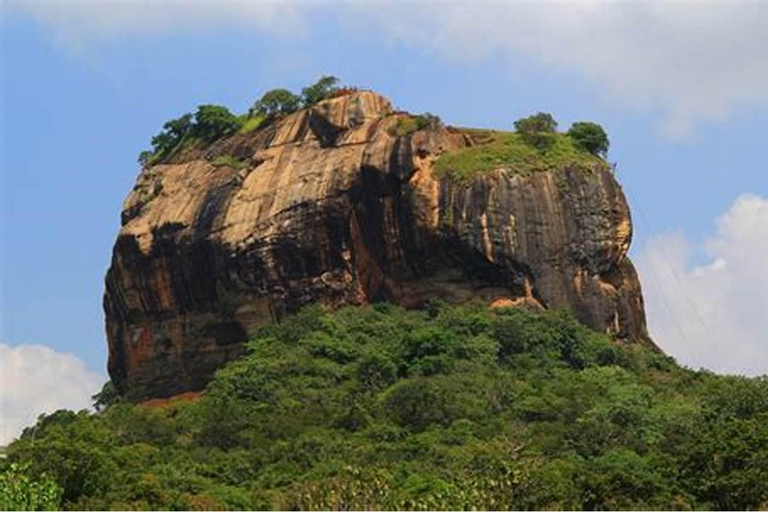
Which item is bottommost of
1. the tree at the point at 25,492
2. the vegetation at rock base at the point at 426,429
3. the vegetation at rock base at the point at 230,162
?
the tree at the point at 25,492

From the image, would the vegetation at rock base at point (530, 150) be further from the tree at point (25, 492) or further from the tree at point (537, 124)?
the tree at point (25, 492)

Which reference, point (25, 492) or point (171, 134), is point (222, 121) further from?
point (25, 492)

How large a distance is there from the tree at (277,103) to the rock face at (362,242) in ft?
8.24

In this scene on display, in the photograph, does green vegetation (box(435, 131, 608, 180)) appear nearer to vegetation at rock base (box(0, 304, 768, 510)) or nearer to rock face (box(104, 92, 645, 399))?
rock face (box(104, 92, 645, 399))

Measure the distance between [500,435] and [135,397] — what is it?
18997 mm

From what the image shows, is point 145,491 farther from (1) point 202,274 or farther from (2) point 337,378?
(1) point 202,274

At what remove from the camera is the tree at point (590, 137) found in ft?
207

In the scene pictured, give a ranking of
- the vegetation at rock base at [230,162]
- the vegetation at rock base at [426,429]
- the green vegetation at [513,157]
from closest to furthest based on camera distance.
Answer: the vegetation at rock base at [426,429]
the green vegetation at [513,157]
the vegetation at rock base at [230,162]

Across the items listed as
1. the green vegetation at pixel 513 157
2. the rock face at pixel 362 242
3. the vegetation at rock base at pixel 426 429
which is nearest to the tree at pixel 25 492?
the vegetation at rock base at pixel 426 429

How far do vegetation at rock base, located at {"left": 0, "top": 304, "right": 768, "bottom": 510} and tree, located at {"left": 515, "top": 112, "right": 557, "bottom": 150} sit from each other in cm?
667

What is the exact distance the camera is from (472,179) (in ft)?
194

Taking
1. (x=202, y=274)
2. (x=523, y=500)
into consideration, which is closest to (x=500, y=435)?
(x=523, y=500)

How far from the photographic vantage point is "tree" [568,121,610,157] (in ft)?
207

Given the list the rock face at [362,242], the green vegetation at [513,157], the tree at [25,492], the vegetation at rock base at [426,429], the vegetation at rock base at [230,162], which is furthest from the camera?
the vegetation at rock base at [230,162]
